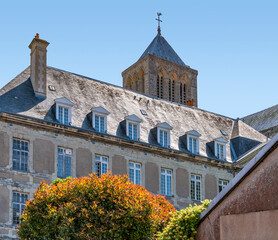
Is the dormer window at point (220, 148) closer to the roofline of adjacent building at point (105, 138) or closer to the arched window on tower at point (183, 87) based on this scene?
the roofline of adjacent building at point (105, 138)

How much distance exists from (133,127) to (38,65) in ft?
20.8

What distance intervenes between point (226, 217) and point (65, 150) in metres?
18.5

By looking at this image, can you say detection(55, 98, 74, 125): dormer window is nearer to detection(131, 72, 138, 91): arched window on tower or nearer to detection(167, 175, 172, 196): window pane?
detection(167, 175, 172, 196): window pane

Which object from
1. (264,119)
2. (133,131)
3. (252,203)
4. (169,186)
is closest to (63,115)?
(133,131)

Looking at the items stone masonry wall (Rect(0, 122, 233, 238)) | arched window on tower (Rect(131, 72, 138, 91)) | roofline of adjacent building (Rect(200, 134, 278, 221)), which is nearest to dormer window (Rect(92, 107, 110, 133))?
stone masonry wall (Rect(0, 122, 233, 238))

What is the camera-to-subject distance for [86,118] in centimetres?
2900

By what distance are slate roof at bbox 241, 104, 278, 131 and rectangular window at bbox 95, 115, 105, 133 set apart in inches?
879

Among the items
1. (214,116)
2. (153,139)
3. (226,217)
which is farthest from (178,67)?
(226,217)

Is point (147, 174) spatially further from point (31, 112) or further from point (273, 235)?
point (273, 235)

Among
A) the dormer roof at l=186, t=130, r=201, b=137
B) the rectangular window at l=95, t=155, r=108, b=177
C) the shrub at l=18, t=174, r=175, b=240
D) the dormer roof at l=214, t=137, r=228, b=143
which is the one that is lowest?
the shrub at l=18, t=174, r=175, b=240

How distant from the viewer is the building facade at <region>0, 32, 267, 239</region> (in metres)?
25.8

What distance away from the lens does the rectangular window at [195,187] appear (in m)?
32.0

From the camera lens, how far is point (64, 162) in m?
27.2

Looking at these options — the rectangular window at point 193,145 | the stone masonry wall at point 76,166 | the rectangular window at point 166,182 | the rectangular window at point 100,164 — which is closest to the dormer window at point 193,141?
the rectangular window at point 193,145
